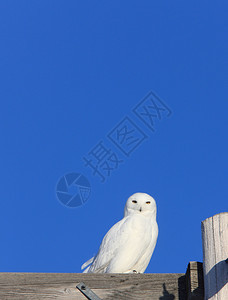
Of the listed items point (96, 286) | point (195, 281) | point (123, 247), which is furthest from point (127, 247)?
point (195, 281)

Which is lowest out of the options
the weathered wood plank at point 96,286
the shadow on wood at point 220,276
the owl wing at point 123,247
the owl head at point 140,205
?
the shadow on wood at point 220,276

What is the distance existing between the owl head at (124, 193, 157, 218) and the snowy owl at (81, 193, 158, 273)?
0.25m

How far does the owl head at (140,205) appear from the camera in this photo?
18.6 ft

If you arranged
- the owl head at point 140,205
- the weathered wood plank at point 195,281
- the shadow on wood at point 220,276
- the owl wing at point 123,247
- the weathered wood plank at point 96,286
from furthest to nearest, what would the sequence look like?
the owl head at point 140,205 < the owl wing at point 123,247 < the weathered wood plank at point 96,286 < the weathered wood plank at point 195,281 < the shadow on wood at point 220,276

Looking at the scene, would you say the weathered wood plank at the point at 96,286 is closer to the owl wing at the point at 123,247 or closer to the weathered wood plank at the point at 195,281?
the weathered wood plank at the point at 195,281

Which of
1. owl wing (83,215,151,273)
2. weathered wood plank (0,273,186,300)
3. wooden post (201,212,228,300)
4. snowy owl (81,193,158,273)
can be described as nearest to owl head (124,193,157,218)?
snowy owl (81,193,158,273)

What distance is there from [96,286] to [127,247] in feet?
7.45

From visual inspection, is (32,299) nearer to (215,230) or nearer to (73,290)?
(73,290)

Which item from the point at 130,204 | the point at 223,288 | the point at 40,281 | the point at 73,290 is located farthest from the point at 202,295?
the point at 130,204

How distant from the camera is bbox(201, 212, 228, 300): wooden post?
2.10 m

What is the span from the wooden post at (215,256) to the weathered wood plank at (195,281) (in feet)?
0.16

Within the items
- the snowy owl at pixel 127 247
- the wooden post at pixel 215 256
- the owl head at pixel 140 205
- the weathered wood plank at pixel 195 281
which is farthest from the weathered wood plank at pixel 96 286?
the owl head at pixel 140 205

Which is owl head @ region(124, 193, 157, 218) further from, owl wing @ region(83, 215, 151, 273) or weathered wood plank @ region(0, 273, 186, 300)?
weathered wood plank @ region(0, 273, 186, 300)

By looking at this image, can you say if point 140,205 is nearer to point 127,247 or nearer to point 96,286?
point 127,247
